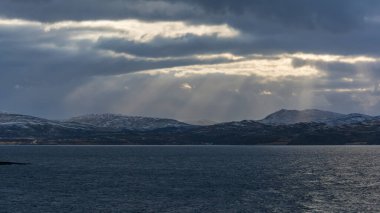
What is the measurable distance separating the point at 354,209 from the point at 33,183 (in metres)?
101

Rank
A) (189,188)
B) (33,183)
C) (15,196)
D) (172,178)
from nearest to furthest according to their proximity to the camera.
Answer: (15,196) → (189,188) → (33,183) → (172,178)

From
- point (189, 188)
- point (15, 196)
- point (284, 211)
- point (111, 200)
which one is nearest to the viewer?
point (284, 211)

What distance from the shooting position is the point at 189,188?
159125 millimetres

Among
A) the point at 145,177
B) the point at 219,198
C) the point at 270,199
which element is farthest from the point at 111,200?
the point at 145,177

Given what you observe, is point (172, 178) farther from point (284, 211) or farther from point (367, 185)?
point (284, 211)

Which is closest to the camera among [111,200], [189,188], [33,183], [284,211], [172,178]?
[284,211]

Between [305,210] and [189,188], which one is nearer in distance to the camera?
[305,210]

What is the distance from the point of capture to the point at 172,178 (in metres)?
194

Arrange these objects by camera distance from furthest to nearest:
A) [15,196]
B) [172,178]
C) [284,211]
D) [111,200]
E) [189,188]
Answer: [172,178]
[189,188]
[15,196]
[111,200]
[284,211]

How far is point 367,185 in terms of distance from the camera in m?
169

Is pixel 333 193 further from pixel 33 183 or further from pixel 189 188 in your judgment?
pixel 33 183

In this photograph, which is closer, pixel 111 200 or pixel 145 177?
pixel 111 200

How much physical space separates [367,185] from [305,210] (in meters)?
59.4

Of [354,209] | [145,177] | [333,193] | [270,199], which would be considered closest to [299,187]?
[333,193]
